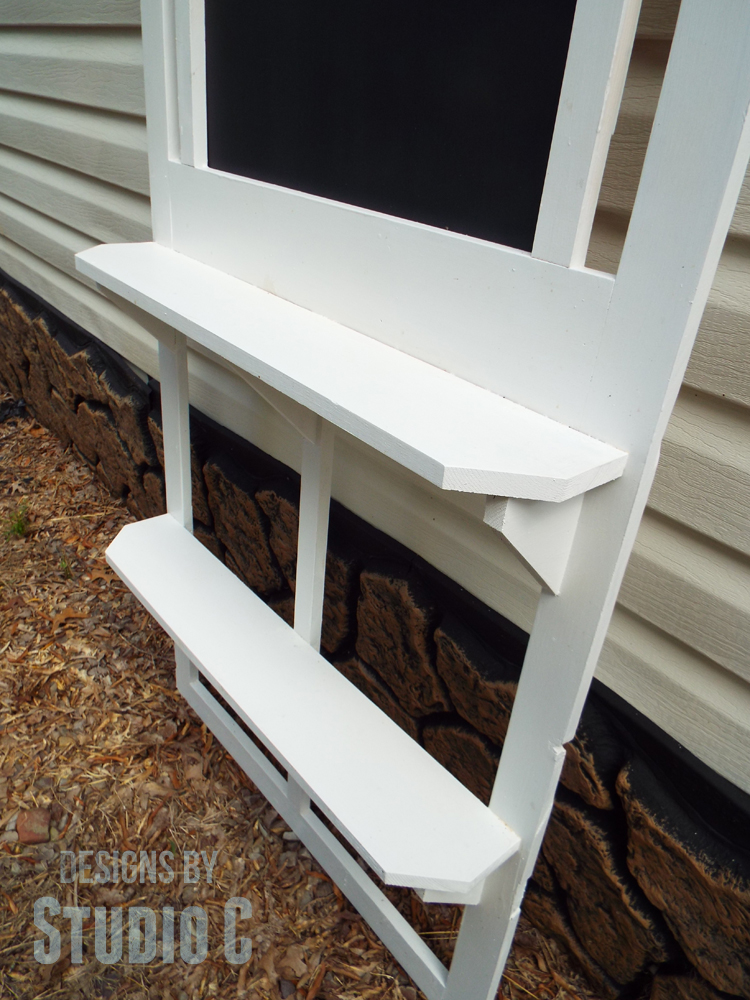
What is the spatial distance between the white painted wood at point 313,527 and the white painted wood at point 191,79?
0.63 meters

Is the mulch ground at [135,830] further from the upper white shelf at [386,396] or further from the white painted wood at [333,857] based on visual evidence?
the upper white shelf at [386,396]

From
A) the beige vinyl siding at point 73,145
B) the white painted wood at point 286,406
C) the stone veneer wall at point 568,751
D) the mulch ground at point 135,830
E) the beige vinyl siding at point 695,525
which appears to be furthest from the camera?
the beige vinyl siding at point 73,145

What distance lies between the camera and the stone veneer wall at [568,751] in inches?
48.1

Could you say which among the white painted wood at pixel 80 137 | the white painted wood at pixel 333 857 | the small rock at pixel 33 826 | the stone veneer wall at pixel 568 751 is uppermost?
the white painted wood at pixel 80 137

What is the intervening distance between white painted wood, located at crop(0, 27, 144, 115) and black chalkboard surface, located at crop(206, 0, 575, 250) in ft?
3.05

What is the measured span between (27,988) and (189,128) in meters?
1.82

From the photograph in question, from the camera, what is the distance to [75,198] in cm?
252

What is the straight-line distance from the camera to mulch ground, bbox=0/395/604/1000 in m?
1.52

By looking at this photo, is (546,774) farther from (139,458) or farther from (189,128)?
(139,458)

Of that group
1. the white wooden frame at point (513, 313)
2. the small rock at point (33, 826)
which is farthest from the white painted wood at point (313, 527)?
the small rock at point (33, 826)

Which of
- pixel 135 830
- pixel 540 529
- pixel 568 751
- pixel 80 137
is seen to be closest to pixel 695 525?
pixel 540 529

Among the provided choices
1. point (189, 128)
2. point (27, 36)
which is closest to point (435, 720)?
point (189, 128)

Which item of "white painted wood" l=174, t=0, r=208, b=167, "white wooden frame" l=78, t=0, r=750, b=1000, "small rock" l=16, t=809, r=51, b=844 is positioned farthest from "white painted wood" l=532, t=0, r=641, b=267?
"small rock" l=16, t=809, r=51, b=844

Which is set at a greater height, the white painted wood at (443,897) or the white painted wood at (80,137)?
the white painted wood at (80,137)
